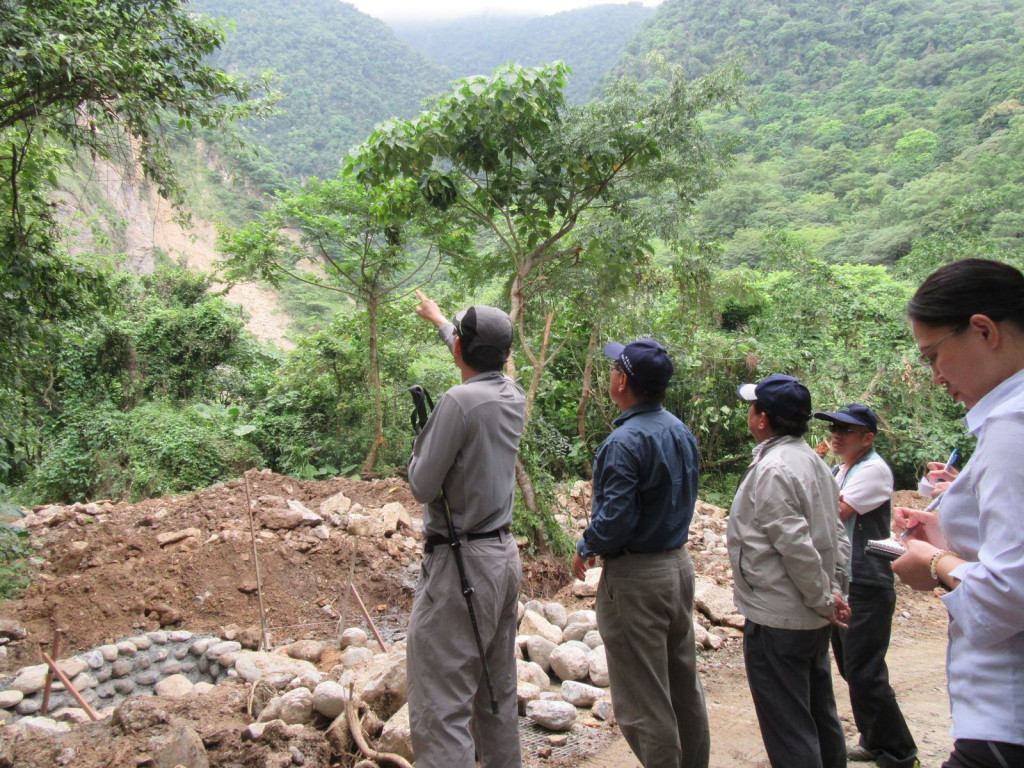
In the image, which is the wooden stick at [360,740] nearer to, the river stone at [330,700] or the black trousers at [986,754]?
the river stone at [330,700]

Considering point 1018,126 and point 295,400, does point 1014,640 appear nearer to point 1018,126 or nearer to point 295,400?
point 295,400

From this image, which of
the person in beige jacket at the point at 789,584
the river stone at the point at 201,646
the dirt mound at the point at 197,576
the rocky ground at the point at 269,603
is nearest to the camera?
the person in beige jacket at the point at 789,584

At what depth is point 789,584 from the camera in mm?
2533

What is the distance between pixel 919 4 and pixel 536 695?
5812 cm

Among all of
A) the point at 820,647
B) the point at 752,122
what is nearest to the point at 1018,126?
the point at 752,122

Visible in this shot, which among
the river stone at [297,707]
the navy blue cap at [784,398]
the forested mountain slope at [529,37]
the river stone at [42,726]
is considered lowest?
the river stone at [42,726]

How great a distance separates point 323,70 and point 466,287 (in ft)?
161

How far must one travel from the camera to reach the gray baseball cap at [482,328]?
8.20 feet

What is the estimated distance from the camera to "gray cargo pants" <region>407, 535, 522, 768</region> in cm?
221

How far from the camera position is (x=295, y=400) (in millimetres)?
11320

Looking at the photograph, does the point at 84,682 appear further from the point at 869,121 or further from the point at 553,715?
the point at 869,121

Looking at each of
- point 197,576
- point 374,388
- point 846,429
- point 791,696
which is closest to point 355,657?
point 197,576

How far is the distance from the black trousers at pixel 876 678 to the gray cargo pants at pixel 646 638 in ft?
3.07

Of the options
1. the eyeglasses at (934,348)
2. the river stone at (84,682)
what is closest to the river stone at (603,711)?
the eyeglasses at (934,348)
